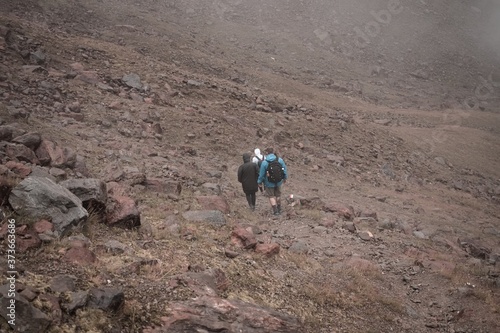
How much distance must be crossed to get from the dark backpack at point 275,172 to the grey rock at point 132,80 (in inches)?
304

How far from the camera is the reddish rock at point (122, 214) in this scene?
19.6ft

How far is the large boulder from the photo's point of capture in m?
4.93

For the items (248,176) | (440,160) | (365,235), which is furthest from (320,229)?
(440,160)

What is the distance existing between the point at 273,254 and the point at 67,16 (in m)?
21.5

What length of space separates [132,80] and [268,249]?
11.0 metres

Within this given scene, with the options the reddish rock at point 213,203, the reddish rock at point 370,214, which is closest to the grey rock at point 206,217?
the reddish rock at point 213,203

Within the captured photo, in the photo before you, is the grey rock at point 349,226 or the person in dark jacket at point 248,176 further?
the person in dark jacket at point 248,176

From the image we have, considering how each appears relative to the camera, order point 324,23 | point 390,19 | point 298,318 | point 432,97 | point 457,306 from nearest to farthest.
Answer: point 298,318 → point 457,306 → point 432,97 → point 324,23 → point 390,19

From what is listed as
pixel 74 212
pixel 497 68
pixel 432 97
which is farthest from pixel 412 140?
pixel 497 68

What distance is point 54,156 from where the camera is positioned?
8062mm

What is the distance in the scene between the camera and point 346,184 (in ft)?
46.9

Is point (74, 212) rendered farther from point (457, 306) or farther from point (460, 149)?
point (460, 149)

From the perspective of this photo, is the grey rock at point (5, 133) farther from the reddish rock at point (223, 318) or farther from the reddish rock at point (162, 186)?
the reddish rock at point (223, 318)

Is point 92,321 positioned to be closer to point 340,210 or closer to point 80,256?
point 80,256
